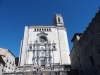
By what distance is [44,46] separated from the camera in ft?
149

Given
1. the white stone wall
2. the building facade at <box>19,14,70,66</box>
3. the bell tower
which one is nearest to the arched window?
the building facade at <box>19,14,70,66</box>

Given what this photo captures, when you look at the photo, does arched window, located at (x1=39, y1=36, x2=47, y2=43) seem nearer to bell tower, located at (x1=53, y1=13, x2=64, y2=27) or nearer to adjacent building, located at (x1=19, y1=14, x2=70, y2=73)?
adjacent building, located at (x1=19, y1=14, x2=70, y2=73)

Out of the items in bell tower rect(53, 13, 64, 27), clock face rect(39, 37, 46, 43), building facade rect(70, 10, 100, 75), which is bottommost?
building facade rect(70, 10, 100, 75)

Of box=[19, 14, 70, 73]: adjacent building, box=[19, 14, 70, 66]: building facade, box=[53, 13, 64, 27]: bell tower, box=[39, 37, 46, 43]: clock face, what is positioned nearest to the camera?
box=[19, 14, 70, 73]: adjacent building

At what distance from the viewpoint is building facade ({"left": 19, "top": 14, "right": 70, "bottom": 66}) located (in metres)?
41.3

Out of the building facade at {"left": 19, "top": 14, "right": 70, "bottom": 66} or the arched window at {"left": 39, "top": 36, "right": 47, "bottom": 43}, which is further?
the arched window at {"left": 39, "top": 36, "right": 47, "bottom": 43}

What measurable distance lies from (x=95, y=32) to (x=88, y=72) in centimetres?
844

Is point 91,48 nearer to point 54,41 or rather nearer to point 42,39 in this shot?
point 54,41

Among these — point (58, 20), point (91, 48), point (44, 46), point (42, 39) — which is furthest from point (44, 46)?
point (91, 48)

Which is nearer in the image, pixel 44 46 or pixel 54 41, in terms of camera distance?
pixel 44 46

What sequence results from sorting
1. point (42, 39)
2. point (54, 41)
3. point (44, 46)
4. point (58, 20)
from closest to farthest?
point (44, 46) < point (54, 41) < point (42, 39) < point (58, 20)

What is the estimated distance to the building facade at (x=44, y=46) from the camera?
135 feet

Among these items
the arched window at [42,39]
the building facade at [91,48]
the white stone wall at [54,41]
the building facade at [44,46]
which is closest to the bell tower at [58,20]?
the building facade at [44,46]

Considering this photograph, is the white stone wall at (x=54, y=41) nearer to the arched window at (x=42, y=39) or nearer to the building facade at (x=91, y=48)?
the arched window at (x=42, y=39)
